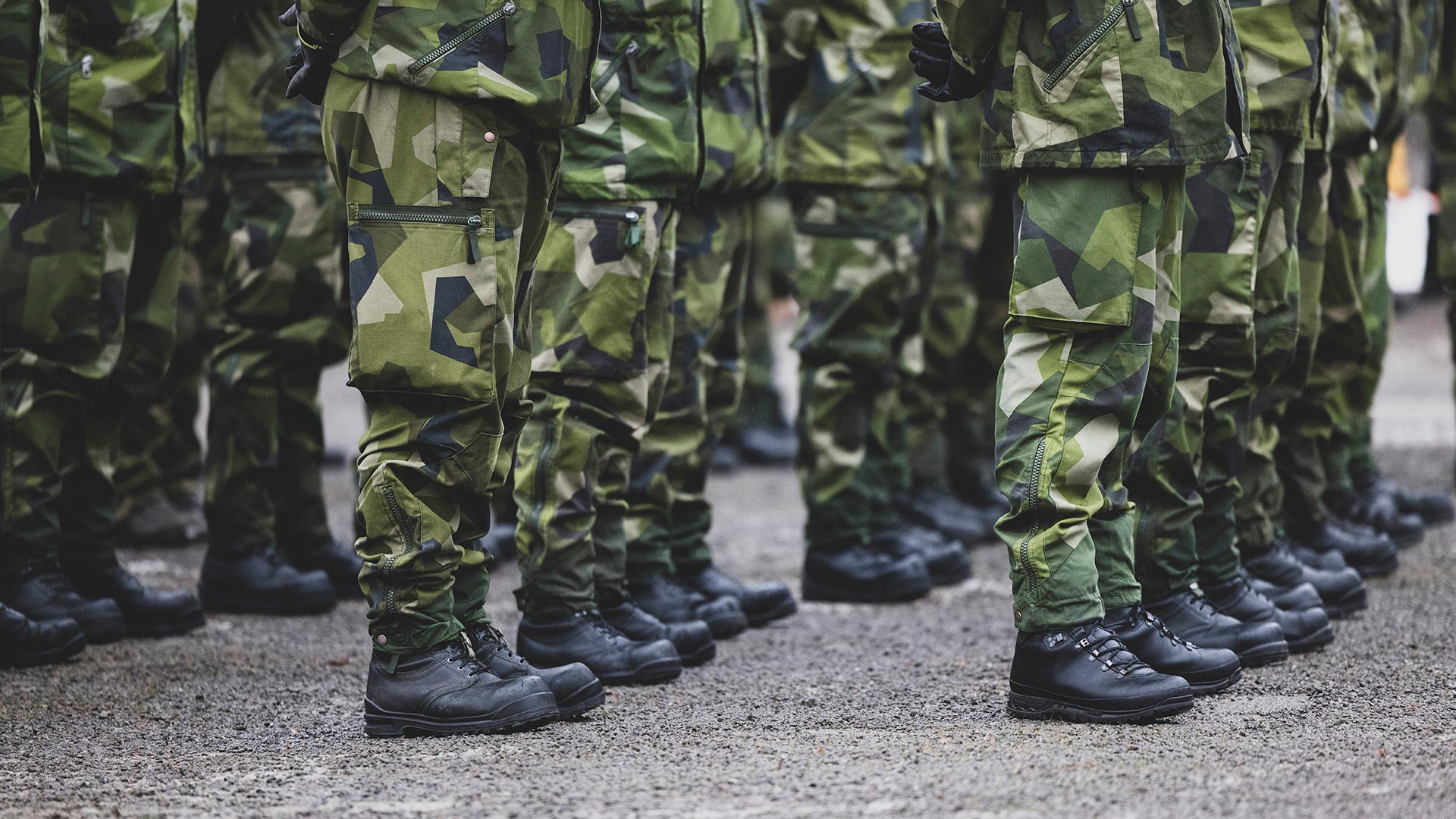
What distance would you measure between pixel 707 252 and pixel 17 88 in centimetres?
162

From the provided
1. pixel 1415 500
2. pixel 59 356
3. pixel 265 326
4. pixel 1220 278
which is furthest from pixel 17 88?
pixel 1415 500

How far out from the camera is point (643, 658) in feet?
11.7

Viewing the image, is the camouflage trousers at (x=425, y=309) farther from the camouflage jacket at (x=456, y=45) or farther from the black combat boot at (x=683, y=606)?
the black combat boot at (x=683, y=606)

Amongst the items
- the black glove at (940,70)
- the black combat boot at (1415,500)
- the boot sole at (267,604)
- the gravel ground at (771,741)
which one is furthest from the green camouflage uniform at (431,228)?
the black combat boot at (1415,500)

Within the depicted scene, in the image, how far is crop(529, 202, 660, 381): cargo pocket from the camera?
3527 millimetres

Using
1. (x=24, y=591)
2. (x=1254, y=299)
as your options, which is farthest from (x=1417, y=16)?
(x=24, y=591)

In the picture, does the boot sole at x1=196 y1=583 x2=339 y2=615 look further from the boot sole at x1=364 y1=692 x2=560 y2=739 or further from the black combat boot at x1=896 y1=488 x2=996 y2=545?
the black combat boot at x1=896 y1=488 x2=996 y2=545

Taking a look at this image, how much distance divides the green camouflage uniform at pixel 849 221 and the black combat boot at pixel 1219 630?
1.28 meters

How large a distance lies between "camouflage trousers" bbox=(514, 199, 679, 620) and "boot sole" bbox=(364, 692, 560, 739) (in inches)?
18.8

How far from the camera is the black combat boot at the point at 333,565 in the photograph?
486 centimetres

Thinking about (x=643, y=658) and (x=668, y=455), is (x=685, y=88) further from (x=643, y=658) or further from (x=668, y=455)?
(x=643, y=658)

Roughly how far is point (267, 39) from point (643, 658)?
7.22 feet

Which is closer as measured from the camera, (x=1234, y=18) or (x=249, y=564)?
(x=1234, y=18)

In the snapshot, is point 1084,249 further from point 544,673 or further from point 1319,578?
point 1319,578
